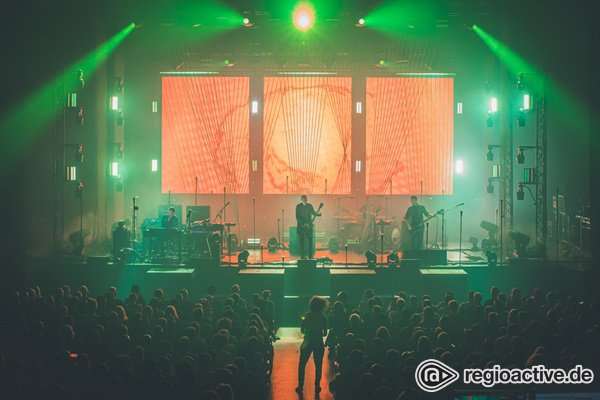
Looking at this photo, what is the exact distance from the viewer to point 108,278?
17.5 metres

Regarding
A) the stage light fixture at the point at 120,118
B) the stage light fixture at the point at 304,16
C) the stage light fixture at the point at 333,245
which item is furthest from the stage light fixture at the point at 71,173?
the stage light fixture at the point at 333,245

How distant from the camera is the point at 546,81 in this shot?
61.5 ft

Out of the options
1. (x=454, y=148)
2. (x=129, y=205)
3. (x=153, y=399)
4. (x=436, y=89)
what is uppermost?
(x=436, y=89)

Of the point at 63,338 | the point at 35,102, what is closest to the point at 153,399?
the point at 63,338

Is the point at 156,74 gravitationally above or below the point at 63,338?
above

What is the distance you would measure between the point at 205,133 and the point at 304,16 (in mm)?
5863

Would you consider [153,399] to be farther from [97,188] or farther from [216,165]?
[216,165]

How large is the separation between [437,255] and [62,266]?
8.94 metres

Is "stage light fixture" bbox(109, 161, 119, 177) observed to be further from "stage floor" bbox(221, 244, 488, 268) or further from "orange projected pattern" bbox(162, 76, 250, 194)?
"stage floor" bbox(221, 244, 488, 268)

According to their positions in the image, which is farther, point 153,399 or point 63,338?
point 63,338

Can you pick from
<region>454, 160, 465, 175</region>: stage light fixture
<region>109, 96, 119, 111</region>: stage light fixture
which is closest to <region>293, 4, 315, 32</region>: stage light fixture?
<region>109, 96, 119, 111</region>: stage light fixture

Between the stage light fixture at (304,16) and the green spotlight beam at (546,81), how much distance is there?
4988mm

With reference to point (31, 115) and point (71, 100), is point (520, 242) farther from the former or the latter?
point (31, 115)

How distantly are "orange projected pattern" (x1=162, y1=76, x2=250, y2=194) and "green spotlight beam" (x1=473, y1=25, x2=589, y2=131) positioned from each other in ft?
25.3
